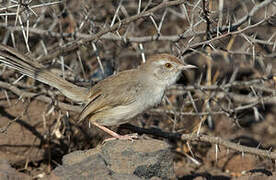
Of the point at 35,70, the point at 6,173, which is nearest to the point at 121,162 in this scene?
the point at 6,173

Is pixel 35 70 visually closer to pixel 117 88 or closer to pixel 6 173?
pixel 117 88

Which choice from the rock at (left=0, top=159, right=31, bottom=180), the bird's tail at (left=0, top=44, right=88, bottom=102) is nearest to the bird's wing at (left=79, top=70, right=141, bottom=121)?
the bird's tail at (left=0, top=44, right=88, bottom=102)

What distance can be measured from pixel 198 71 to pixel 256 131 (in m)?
1.89

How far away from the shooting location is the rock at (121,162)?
3932 millimetres

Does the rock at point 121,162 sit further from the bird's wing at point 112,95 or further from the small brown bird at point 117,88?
the bird's wing at point 112,95

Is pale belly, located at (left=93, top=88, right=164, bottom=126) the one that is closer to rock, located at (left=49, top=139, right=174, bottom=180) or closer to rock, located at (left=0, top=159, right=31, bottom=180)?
rock, located at (left=49, top=139, right=174, bottom=180)

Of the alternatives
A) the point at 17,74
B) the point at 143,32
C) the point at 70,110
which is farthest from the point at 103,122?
the point at 143,32

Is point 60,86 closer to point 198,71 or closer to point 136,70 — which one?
point 136,70

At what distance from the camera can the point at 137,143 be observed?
15.5 feet

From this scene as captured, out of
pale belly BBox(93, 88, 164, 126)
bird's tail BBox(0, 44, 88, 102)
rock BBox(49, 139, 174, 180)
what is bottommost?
rock BBox(49, 139, 174, 180)

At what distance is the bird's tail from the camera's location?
16.5 feet

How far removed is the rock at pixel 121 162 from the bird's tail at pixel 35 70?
117 cm

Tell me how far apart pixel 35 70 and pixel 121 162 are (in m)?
1.84

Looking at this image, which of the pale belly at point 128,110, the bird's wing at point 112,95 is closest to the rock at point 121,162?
the pale belly at point 128,110
